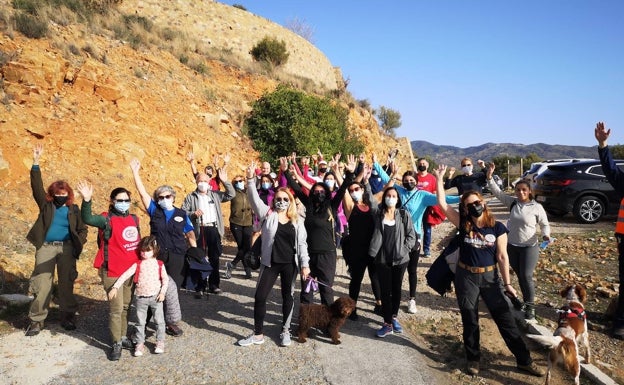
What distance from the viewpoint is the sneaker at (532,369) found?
4.46 metres

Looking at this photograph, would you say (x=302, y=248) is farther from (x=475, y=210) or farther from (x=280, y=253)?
(x=475, y=210)

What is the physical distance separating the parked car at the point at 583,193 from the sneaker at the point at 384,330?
953 centimetres

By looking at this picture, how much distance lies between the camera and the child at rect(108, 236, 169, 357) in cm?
483

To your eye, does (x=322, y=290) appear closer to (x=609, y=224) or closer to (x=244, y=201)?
(x=244, y=201)

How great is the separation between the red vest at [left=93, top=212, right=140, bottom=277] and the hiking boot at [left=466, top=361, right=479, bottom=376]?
12.6 ft

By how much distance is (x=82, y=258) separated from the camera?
805 cm

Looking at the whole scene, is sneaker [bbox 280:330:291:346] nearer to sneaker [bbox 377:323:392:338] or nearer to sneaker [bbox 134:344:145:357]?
sneaker [bbox 377:323:392:338]

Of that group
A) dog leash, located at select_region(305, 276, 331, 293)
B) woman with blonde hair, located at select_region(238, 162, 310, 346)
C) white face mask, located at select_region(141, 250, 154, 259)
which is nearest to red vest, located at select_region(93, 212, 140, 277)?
white face mask, located at select_region(141, 250, 154, 259)

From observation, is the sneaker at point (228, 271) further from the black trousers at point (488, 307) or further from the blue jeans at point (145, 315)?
the black trousers at point (488, 307)

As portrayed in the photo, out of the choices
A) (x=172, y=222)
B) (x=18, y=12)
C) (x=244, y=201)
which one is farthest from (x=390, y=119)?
(x=172, y=222)

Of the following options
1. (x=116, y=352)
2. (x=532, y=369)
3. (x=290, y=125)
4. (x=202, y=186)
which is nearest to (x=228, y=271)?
(x=202, y=186)

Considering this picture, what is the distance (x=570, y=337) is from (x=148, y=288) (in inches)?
175

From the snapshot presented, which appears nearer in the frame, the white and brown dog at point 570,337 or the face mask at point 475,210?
the white and brown dog at point 570,337

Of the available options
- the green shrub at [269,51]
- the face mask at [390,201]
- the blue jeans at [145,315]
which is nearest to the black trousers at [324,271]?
the face mask at [390,201]
